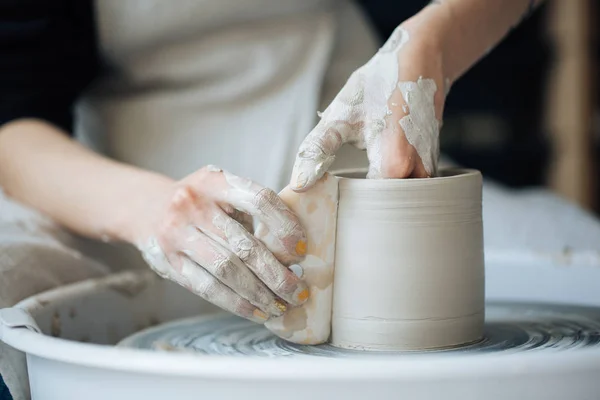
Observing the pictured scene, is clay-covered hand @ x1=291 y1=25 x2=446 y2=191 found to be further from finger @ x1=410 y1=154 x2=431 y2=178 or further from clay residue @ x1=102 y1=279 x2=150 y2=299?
clay residue @ x1=102 y1=279 x2=150 y2=299

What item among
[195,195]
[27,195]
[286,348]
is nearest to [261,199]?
[195,195]

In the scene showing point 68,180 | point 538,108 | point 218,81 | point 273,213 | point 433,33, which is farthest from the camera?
point 538,108

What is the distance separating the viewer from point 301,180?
812 millimetres

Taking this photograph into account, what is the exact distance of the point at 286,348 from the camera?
35.0 inches

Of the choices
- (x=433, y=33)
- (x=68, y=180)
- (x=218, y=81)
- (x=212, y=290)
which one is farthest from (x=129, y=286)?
(x=433, y=33)

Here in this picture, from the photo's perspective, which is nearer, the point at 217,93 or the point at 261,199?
the point at 261,199

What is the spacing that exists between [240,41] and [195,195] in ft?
2.07

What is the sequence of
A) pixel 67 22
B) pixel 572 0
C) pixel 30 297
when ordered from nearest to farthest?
pixel 30 297 < pixel 67 22 < pixel 572 0

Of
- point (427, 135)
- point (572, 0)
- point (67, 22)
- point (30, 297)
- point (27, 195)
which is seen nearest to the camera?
point (427, 135)

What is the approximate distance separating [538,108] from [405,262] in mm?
2260

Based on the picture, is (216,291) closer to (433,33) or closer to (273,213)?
(273,213)

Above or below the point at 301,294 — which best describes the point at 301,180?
above

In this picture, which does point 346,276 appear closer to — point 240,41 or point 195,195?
point 195,195

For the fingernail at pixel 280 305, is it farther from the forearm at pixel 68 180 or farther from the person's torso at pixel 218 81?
the person's torso at pixel 218 81
